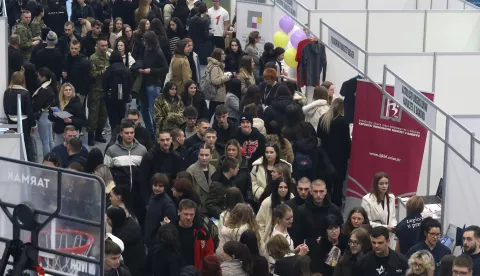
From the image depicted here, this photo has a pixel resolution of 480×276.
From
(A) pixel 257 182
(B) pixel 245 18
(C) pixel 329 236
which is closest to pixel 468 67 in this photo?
(A) pixel 257 182

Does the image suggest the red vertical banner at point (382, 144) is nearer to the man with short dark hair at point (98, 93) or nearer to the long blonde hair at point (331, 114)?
the long blonde hair at point (331, 114)

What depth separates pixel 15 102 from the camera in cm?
1483

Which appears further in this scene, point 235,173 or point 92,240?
point 235,173

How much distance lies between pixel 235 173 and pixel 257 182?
1.38 feet

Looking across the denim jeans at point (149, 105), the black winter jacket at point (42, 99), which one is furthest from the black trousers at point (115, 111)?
the black winter jacket at point (42, 99)

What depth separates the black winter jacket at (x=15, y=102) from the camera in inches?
584

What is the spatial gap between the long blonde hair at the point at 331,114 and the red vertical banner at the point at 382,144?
8.6 inches

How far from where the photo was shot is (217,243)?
38.8 ft

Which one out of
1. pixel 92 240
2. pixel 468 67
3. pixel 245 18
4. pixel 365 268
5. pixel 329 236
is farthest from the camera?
pixel 245 18

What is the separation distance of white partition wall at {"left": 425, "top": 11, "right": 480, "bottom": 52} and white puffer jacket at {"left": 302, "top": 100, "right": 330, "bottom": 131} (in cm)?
537

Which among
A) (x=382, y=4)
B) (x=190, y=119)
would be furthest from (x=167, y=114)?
(x=382, y=4)

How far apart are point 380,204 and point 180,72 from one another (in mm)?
5184

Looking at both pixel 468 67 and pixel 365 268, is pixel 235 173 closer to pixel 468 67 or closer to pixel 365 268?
pixel 365 268

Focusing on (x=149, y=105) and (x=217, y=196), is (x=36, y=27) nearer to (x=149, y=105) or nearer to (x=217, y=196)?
(x=149, y=105)
